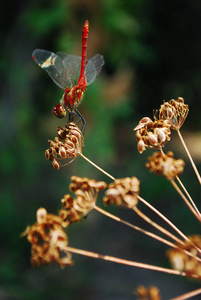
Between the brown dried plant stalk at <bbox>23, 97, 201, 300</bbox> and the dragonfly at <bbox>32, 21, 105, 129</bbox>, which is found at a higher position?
the dragonfly at <bbox>32, 21, 105, 129</bbox>

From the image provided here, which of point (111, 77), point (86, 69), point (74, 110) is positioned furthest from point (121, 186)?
point (111, 77)

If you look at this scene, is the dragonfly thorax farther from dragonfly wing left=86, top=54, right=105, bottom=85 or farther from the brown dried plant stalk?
the brown dried plant stalk

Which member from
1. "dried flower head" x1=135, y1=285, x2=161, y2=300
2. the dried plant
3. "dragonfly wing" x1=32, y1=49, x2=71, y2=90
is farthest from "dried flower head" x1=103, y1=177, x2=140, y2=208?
"dragonfly wing" x1=32, y1=49, x2=71, y2=90

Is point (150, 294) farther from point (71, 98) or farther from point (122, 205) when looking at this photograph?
point (71, 98)

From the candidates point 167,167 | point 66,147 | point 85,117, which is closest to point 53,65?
point 66,147

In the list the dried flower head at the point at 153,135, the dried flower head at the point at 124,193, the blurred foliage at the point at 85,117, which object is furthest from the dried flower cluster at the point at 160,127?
the blurred foliage at the point at 85,117

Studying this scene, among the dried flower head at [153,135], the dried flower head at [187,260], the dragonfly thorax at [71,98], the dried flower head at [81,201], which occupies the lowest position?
the dried flower head at [187,260]

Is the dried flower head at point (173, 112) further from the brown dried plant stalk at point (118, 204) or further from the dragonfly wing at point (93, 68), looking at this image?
the dragonfly wing at point (93, 68)
